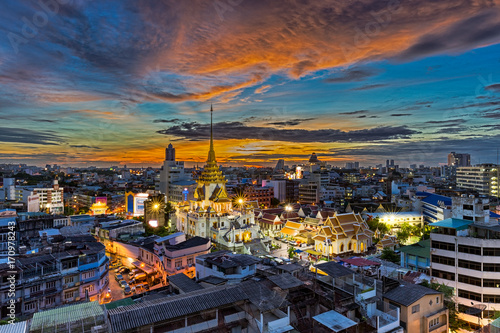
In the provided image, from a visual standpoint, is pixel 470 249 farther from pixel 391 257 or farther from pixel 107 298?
pixel 107 298

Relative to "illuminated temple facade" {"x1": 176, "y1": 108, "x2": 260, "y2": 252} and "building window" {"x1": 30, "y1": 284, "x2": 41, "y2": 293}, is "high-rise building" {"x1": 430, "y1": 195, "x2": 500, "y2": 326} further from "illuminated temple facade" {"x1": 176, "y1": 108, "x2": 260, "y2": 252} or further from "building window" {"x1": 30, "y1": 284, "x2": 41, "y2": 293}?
"building window" {"x1": 30, "y1": 284, "x2": 41, "y2": 293}

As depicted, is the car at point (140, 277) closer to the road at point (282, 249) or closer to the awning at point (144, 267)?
the awning at point (144, 267)

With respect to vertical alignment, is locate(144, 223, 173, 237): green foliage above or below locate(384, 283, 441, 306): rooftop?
below

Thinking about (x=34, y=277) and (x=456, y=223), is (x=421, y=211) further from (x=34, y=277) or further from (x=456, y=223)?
(x=34, y=277)

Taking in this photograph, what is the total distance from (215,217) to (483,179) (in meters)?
61.7

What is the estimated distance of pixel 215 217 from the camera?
35094 mm

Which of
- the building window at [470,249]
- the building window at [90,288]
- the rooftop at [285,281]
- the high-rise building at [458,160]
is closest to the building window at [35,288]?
the building window at [90,288]

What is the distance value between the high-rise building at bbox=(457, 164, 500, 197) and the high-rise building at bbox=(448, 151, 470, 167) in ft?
231

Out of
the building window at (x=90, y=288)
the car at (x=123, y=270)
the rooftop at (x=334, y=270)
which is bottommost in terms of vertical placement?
the car at (x=123, y=270)

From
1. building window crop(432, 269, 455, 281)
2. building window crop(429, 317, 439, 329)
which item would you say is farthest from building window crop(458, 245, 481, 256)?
building window crop(429, 317, 439, 329)

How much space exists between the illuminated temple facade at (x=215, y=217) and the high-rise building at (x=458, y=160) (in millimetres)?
129010

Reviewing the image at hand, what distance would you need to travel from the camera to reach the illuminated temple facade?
1282 inches

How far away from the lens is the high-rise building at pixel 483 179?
61.5 metres

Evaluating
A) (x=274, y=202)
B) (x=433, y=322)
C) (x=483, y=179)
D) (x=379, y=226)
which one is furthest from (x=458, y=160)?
(x=433, y=322)
